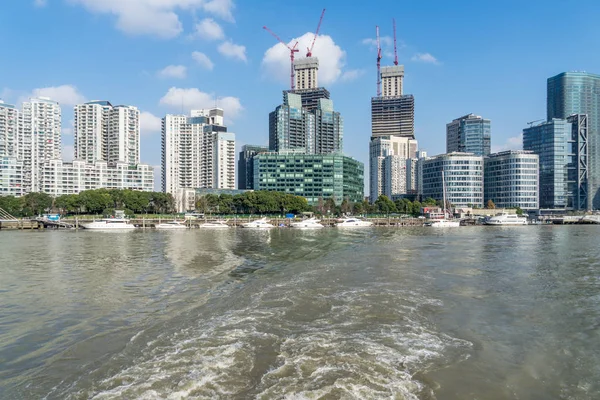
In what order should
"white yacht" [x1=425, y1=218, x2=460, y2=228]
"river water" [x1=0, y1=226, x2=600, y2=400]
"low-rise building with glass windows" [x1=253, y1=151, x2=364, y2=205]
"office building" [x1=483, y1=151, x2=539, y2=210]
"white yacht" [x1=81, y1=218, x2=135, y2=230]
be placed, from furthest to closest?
"low-rise building with glass windows" [x1=253, y1=151, x2=364, y2=205] < "office building" [x1=483, y1=151, x2=539, y2=210] < "white yacht" [x1=425, y1=218, x2=460, y2=228] < "white yacht" [x1=81, y1=218, x2=135, y2=230] < "river water" [x1=0, y1=226, x2=600, y2=400]

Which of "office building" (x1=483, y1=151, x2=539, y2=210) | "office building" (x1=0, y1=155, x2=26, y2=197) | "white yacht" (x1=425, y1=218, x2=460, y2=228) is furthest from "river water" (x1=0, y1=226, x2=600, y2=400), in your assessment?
"office building" (x1=0, y1=155, x2=26, y2=197)

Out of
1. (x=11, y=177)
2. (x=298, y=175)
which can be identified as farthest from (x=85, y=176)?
(x=298, y=175)

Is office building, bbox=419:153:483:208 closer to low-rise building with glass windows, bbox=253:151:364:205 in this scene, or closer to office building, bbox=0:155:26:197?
low-rise building with glass windows, bbox=253:151:364:205

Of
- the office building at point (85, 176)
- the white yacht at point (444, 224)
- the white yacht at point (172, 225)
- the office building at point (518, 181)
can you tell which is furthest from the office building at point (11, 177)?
the office building at point (518, 181)

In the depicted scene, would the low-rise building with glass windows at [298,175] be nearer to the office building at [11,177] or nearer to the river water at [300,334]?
the office building at [11,177]

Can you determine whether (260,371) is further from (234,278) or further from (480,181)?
(480,181)

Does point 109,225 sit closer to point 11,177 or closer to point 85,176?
point 85,176
